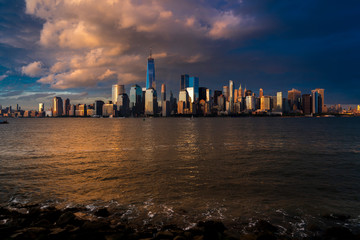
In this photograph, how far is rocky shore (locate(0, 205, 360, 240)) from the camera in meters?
14.0

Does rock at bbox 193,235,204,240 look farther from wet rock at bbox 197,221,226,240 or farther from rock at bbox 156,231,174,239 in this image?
rock at bbox 156,231,174,239

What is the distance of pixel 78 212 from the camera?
18672mm

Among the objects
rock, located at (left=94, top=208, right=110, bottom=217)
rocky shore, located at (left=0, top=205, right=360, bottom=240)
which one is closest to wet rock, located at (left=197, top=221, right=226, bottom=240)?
rocky shore, located at (left=0, top=205, right=360, bottom=240)

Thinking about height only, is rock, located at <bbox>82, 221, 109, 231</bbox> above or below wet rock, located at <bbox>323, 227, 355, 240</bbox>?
above

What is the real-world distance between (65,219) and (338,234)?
18.6m

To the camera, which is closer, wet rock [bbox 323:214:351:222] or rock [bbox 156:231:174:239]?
rock [bbox 156:231:174:239]

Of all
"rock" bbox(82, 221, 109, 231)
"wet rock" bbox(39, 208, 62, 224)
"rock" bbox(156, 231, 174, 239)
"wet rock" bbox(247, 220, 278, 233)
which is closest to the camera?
"rock" bbox(156, 231, 174, 239)

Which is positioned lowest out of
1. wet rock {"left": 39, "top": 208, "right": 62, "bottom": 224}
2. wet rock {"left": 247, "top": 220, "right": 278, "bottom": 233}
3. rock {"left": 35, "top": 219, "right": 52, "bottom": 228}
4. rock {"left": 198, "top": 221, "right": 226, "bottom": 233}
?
wet rock {"left": 247, "top": 220, "right": 278, "bottom": 233}

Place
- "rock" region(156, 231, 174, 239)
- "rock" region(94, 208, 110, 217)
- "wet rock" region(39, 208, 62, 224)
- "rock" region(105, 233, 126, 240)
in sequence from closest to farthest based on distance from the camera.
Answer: "rock" region(105, 233, 126, 240)
"rock" region(156, 231, 174, 239)
"wet rock" region(39, 208, 62, 224)
"rock" region(94, 208, 110, 217)

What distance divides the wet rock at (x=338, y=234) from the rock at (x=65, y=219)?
56.6ft

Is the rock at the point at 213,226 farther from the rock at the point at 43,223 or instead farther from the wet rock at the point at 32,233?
the rock at the point at 43,223

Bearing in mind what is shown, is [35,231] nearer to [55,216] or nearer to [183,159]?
[55,216]

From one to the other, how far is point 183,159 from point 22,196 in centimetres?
2548

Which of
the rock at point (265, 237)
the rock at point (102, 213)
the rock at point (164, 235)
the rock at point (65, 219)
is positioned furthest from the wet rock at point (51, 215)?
the rock at point (265, 237)
